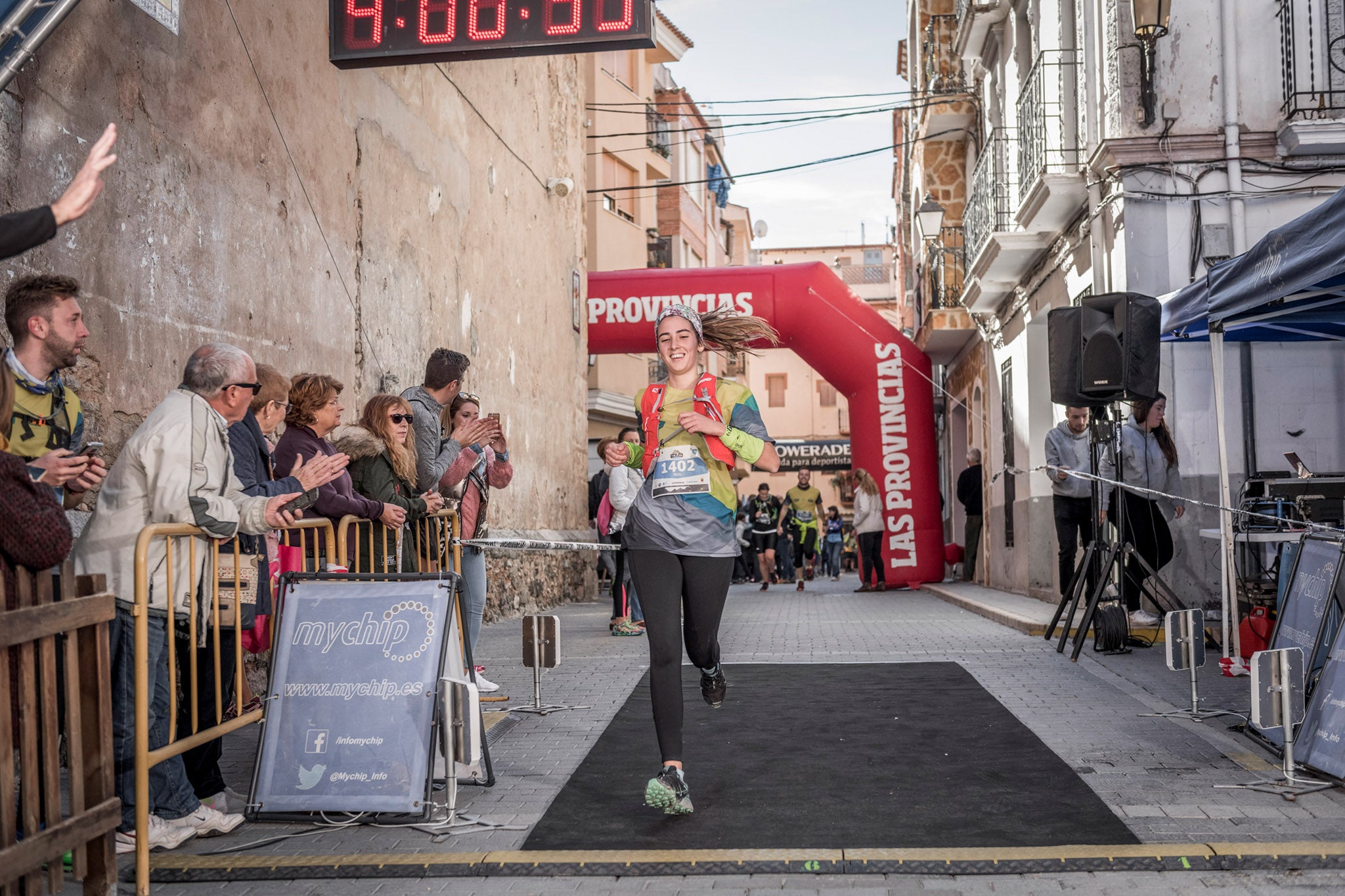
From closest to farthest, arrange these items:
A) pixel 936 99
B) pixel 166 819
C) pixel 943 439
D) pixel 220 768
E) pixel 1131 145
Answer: pixel 166 819, pixel 220 768, pixel 1131 145, pixel 936 99, pixel 943 439

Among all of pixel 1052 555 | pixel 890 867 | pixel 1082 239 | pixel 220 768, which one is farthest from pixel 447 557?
pixel 1052 555

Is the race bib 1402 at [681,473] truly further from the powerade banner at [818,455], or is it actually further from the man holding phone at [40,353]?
the powerade banner at [818,455]

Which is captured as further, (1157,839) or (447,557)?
(447,557)

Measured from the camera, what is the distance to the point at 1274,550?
9758mm

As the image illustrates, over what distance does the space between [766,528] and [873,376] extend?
426 cm

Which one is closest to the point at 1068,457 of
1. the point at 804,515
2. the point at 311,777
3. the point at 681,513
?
the point at 681,513

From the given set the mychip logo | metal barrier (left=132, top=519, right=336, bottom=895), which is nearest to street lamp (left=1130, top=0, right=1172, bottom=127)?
the mychip logo

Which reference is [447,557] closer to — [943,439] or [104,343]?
[104,343]

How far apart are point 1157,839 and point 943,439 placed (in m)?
24.7

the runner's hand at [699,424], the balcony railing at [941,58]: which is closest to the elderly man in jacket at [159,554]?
the runner's hand at [699,424]

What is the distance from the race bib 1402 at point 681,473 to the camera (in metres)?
5.18

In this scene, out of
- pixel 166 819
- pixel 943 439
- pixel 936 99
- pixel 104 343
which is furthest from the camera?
pixel 943 439

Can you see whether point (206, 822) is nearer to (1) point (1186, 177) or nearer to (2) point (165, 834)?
(2) point (165, 834)

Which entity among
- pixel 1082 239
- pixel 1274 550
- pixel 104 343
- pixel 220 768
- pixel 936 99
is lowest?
pixel 220 768
